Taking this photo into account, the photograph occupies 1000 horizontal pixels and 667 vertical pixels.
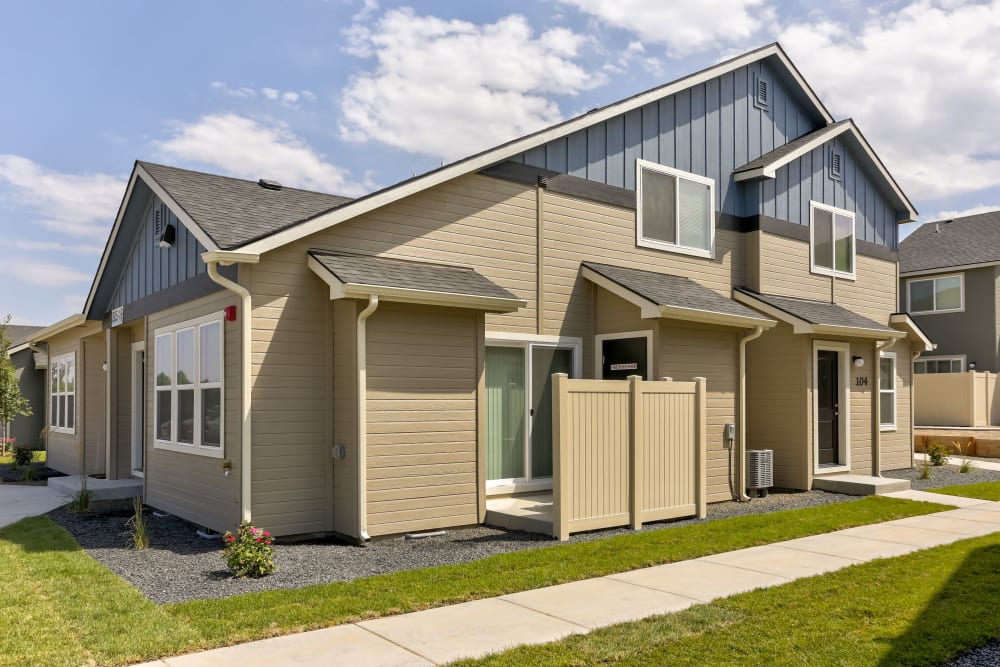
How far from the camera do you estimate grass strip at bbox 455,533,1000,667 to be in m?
4.94

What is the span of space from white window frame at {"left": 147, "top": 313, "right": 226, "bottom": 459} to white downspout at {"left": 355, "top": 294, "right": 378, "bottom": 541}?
5.62ft

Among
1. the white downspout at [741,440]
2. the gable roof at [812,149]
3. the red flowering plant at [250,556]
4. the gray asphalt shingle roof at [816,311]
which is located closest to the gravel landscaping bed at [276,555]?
the red flowering plant at [250,556]

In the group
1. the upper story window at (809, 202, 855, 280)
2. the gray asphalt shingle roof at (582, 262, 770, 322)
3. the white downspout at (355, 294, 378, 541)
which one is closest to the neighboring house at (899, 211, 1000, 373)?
the upper story window at (809, 202, 855, 280)

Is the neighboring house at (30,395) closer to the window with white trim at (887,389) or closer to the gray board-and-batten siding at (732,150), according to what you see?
the gray board-and-batten siding at (732,150)

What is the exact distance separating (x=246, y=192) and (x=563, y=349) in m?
5.05

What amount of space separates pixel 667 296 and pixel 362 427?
477cm

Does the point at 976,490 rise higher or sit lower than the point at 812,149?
lower

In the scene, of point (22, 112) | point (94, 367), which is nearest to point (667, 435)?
point (94, 367)

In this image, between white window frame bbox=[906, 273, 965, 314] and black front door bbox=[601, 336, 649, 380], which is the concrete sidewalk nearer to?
black front door bbox=[601, 336, 649, 380]

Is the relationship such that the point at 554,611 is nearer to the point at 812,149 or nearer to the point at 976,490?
the point at 976,490

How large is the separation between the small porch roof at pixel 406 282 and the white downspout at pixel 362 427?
0.33 m

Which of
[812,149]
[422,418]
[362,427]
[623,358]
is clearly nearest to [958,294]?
[812,149]

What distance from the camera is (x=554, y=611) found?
6039 millimetres

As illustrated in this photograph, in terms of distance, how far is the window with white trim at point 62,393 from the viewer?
17156 mm
